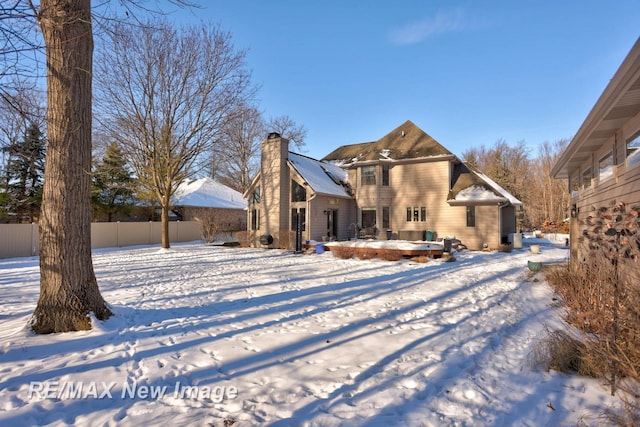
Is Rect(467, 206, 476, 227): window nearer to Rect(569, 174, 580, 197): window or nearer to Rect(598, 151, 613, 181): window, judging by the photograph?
Rect(569, 174, 580, 197): window

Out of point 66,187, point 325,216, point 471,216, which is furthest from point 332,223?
point 66,187

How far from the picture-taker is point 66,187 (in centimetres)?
464

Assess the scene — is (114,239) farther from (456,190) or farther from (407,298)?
(456,190)

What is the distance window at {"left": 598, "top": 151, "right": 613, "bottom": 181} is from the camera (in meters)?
6.59

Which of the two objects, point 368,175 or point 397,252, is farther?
point 368,175

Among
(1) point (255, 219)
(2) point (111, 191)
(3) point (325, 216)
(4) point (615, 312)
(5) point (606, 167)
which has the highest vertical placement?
(2) point (111, 191)

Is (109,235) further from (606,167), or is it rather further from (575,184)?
(575,184)

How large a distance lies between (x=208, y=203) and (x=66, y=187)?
24761 millimetres

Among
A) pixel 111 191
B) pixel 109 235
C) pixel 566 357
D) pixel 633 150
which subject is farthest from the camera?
pixel 111 191

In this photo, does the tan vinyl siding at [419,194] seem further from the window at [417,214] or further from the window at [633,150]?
the window at [633,150]

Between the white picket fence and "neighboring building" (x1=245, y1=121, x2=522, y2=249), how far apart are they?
6.88 m

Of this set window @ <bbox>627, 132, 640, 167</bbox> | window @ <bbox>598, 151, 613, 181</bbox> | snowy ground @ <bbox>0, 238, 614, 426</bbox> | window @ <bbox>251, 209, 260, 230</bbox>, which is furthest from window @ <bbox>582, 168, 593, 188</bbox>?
window @ <bbox>251, 209, 260, 230</bbox>

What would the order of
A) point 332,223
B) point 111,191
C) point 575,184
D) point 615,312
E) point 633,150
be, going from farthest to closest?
point 111,191 < point 332,223 < point 575,184 < point 633,150 < point 615,312

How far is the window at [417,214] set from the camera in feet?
62.5
